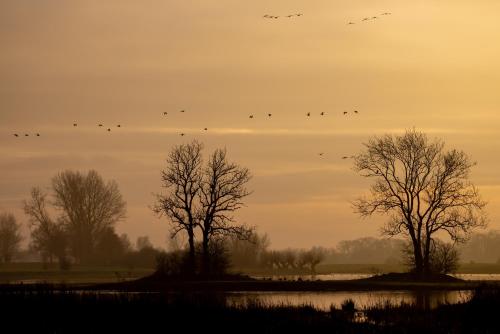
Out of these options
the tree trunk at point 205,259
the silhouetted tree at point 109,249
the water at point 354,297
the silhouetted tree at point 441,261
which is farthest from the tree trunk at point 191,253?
the silhouetted tree at point 109,249

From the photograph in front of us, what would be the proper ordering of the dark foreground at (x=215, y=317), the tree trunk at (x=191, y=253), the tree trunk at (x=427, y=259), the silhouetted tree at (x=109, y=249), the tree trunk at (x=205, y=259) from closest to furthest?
the dark foreground at (x=215, y=317)
the tree trunk at (x=427, y=259)
the tree trunk at (x=205, y=259)
the tree trunk at (x=191, y=253)
the silhouetted tree at (x=109, y=249)

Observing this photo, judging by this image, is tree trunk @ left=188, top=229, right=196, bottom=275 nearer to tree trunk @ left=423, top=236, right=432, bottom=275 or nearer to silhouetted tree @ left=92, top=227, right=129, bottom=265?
tree trunk @ left=423, top=236, right=432, bottom=275

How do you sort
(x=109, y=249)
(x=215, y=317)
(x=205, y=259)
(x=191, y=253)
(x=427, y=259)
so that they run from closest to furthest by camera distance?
1. (x=215, y=317)
2. (x=427, y=259)
3. (x=205, y=259)
4. (x=191, y=253)
5. (x=109, y=249)

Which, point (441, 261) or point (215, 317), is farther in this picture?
point (441, 261)

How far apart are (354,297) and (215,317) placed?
19.3 meters

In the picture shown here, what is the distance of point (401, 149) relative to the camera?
7556 centimetres

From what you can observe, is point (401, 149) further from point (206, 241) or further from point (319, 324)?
point (319, 324)

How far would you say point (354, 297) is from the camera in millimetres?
54312

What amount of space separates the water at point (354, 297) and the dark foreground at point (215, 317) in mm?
5018

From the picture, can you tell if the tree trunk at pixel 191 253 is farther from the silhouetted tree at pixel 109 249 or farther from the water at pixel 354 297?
the silhouetted tree at pixel 109 249

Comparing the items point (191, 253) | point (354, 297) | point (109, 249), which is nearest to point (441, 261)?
point (191, 253)

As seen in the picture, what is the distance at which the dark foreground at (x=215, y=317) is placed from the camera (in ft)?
115

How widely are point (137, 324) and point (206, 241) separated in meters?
39.3

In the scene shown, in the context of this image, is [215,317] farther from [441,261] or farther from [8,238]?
[8,238]
